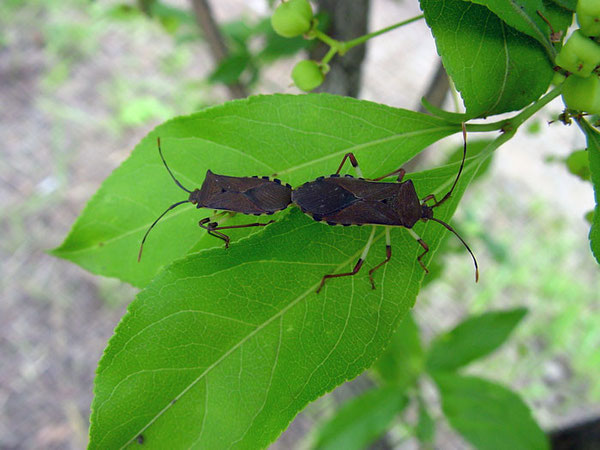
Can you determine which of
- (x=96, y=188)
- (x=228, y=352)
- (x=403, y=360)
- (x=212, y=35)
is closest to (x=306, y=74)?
(x=228, y=352)

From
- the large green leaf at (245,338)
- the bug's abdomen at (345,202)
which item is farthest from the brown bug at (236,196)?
the large green leaf at (245,338)

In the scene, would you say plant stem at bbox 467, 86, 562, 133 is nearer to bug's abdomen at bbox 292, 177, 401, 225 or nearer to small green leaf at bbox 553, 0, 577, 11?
small green leaf at bbox 553, 0, 577, 11

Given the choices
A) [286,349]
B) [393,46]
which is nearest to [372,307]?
[286,349]

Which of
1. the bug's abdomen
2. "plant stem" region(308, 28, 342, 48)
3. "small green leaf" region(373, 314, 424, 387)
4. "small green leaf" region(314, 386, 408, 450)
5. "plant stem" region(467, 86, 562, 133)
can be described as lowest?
"small green leaf" region(314, 386, 408, 450)

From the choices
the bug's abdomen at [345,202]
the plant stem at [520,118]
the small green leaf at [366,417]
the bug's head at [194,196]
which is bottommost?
the small green leaf at [366,417]

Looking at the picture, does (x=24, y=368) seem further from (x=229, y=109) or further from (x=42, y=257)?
(x=229, y=109)

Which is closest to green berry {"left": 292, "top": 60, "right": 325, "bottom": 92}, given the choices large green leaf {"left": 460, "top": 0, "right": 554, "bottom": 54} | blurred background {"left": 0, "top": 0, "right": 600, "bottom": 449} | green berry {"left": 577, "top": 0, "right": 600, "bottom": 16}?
large green leaf {"left": 460, "top": 0, "right": 554, "bottom": 54}

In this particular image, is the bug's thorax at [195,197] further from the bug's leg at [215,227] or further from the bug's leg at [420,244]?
the bug's leg at [420,244]
